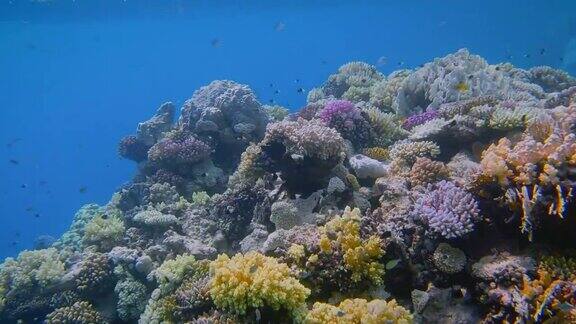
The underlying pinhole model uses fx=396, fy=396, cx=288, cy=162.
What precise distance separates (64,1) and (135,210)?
3023 centimetres

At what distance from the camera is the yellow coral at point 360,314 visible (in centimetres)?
443

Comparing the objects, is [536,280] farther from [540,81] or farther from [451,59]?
[540,81]

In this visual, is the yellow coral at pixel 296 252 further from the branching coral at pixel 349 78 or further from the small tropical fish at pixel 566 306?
the branching coral at pixel 349 78

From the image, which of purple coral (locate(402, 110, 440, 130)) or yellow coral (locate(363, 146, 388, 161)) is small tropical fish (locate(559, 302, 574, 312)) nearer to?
yellow coral (locate(363, 146, 388, 161))

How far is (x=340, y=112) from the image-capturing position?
29.4ft

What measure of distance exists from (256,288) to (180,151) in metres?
7.57

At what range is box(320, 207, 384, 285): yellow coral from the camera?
5.22 meters

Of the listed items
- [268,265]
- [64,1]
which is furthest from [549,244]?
[64,1]

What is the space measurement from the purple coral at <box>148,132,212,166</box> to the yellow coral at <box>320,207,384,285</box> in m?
6.47

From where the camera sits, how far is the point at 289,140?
23.4 ft

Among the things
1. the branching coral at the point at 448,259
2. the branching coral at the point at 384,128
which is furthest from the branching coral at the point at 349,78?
the branching coral at the point at 448,259

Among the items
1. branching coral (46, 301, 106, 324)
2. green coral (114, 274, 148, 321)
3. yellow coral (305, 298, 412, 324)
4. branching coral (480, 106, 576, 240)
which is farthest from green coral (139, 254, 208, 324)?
branching coral (480, 106, 576, 240)

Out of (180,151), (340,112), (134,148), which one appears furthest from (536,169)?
(134,148)

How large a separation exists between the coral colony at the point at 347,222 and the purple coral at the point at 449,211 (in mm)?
20
